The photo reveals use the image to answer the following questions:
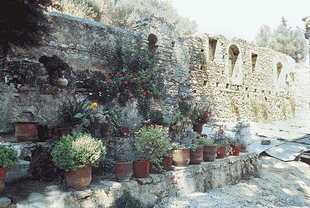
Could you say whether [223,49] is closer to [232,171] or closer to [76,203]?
[232,171]

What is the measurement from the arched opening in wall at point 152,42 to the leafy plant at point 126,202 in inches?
227

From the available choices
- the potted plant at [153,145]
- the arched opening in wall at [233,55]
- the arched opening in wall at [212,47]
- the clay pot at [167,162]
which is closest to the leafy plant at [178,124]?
the clay pot at [167,162]

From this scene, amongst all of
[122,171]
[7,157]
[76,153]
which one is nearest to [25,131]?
[7,157]

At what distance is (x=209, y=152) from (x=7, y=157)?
11.4ft

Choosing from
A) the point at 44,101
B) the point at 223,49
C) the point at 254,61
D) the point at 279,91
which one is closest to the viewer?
the point at 44,101

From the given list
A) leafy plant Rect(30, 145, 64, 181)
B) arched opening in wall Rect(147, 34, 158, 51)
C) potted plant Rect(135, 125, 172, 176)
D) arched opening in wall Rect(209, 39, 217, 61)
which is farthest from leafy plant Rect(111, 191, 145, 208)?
arched opening in wall Rect(209, 39, 217, 61)

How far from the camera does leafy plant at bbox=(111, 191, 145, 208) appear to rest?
3008 millimetres

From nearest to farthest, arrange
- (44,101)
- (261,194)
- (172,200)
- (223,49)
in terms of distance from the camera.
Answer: (172,200), (261,194), (44,101), (223,49)

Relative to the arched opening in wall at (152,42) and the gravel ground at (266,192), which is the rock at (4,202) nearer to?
the gravel ground at (266,192)

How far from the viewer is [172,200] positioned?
12.1ft

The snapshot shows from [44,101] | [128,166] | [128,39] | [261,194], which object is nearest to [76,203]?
[128,166]

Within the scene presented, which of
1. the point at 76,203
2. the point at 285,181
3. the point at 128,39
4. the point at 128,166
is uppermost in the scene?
the point at 128,39

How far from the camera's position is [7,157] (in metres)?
2.57

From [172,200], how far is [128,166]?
89 centimetres
